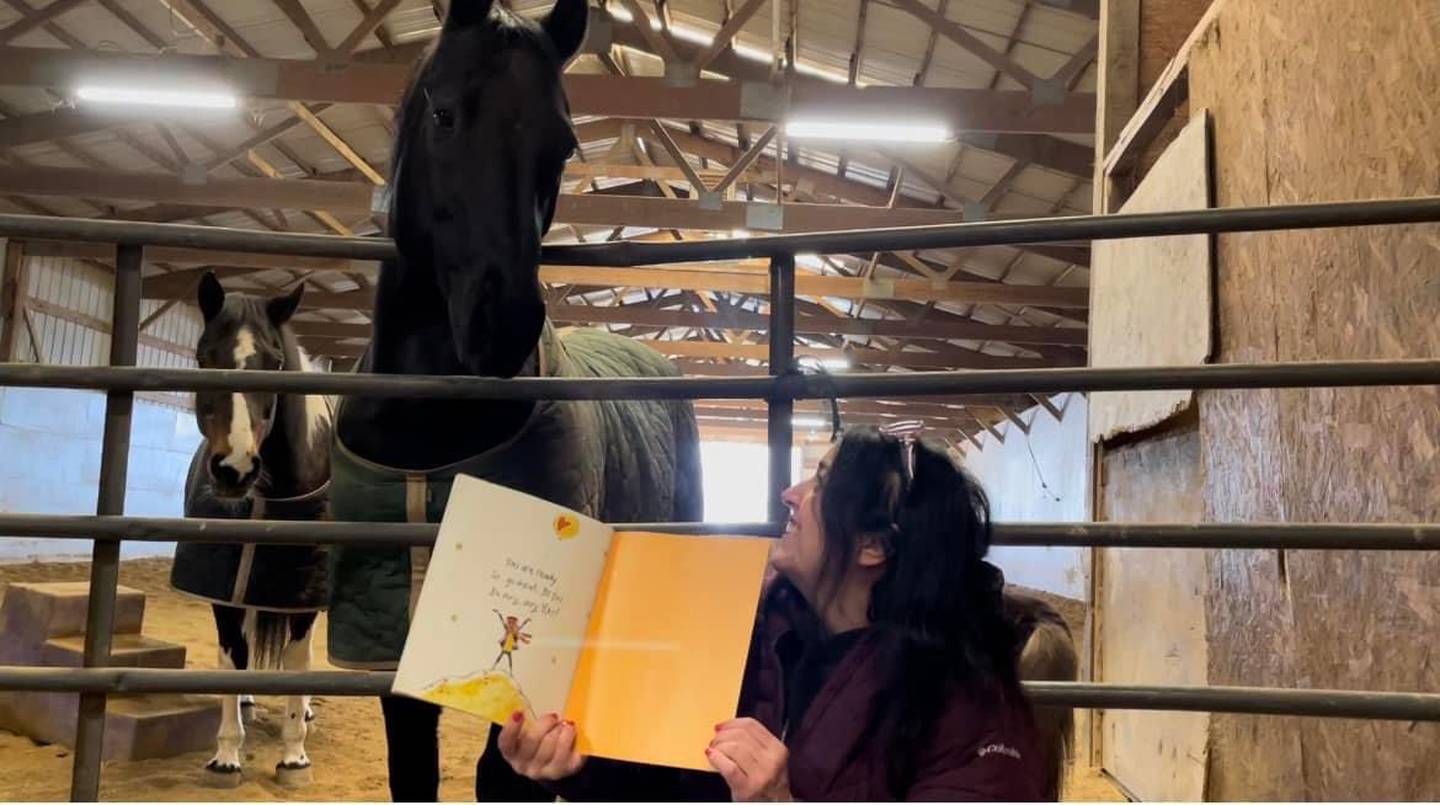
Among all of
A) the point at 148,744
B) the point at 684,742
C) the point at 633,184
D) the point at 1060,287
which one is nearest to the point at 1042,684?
the point at 684,742

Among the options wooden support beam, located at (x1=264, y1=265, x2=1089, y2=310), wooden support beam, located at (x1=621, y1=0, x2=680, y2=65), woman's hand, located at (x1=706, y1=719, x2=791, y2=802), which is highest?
wooden support beam, located at (x1=621, y1=0, x2=680, y2=65)

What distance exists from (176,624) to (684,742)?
6.59m

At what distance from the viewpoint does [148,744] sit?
11.8 feet

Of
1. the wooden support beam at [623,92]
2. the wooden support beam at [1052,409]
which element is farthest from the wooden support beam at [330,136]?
the wooden support beam at [1052,409]

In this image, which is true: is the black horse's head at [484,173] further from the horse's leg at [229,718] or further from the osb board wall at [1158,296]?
the horse's leg at [229,718]

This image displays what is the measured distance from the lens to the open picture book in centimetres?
107

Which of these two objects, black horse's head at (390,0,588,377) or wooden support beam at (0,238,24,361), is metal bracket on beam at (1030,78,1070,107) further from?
wooden support beam at (0,238,24,361)

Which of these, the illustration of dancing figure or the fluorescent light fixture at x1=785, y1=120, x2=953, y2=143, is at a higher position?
the fluorescent light fixture at x1=785, y1=120, x2=953, y2=143

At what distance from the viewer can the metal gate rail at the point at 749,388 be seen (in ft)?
4.14

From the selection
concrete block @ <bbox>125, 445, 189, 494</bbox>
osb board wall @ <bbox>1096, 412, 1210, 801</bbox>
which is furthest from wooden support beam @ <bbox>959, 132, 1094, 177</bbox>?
concrete block @ <bbox>125, 445, 189, 494</bbox>

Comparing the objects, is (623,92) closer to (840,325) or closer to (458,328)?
(458,328)

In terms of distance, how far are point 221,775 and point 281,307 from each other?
1663 mm

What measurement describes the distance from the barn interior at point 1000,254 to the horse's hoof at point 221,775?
88 millimetres

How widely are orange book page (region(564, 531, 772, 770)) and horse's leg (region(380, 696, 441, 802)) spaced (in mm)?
650
